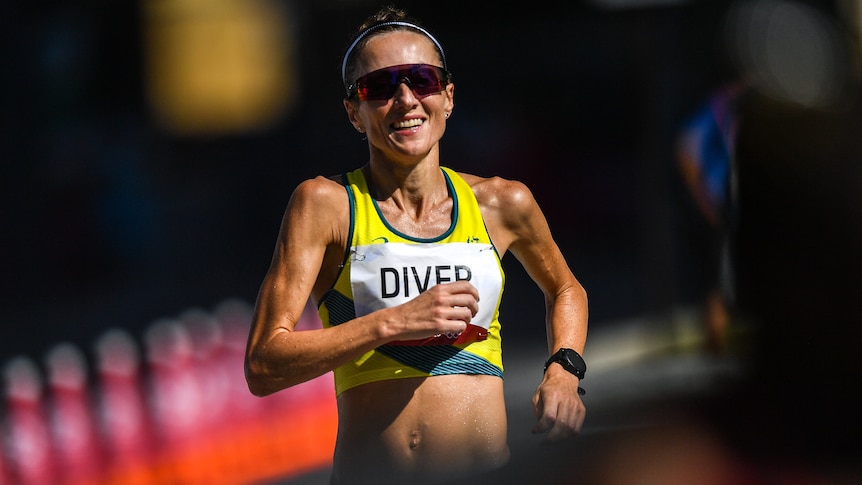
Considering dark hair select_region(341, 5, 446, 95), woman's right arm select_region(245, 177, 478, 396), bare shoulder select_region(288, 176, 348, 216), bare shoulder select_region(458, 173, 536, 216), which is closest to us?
woman's right arm select_region(245, 177, 478, 396)

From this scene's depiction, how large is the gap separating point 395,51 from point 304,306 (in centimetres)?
78

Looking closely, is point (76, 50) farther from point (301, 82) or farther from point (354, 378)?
point (354, 378)

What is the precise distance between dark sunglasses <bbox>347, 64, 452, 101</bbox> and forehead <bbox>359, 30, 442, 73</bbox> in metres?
0.02

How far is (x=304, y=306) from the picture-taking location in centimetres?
344

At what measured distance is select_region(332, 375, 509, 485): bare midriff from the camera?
3.50m

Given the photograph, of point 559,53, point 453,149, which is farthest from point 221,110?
point 559,53

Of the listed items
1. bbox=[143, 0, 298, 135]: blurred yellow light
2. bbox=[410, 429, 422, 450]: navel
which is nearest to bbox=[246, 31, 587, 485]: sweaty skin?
bbox=[410, 429, 422, 450]: navel

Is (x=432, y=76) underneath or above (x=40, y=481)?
above

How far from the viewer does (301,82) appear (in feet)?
44.7

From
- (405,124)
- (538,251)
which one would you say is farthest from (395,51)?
(538,251)

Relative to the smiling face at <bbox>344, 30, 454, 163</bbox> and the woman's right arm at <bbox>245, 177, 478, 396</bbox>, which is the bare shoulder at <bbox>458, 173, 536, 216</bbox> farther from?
the woman's right arm at <bbox>245, 177, 478, 396</bbox>

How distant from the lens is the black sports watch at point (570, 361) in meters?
3.59

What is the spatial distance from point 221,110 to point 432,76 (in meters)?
10.4

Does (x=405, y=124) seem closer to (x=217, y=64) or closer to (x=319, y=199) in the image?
(x=319, y=199)
